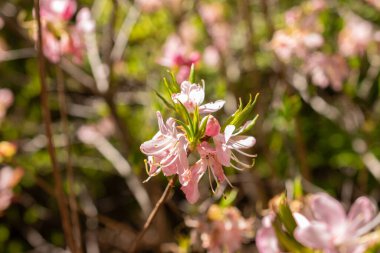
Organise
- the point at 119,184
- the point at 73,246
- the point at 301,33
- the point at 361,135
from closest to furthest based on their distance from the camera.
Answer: the point at 73,246, the point at 301,33, the point at 361,135, the point at 119,184

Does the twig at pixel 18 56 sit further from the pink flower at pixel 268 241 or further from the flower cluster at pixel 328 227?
the flower cluster at pixel 328 227

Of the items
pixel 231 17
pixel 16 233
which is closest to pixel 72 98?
pixel 16 233

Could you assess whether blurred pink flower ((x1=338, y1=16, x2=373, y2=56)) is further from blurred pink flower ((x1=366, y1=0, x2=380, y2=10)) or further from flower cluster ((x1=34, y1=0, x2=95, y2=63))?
flower cluster ((x1=34, y1=0, x2=95, y2=63))

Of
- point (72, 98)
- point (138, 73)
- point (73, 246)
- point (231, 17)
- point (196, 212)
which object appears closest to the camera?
point (73, 246)

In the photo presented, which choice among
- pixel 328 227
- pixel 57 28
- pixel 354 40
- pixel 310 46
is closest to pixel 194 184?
pixel 328 227

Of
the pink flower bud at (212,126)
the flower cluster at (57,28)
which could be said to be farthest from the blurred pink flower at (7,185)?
the pink flower bud at (212,126)

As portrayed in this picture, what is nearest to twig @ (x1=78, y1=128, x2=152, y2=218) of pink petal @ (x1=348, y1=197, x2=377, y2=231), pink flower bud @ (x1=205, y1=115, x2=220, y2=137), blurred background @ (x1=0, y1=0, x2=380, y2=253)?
blurred background @ (x1=0, y1=0, x2=380, y2=253)

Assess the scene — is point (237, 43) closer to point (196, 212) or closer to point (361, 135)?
point (361, 135)
